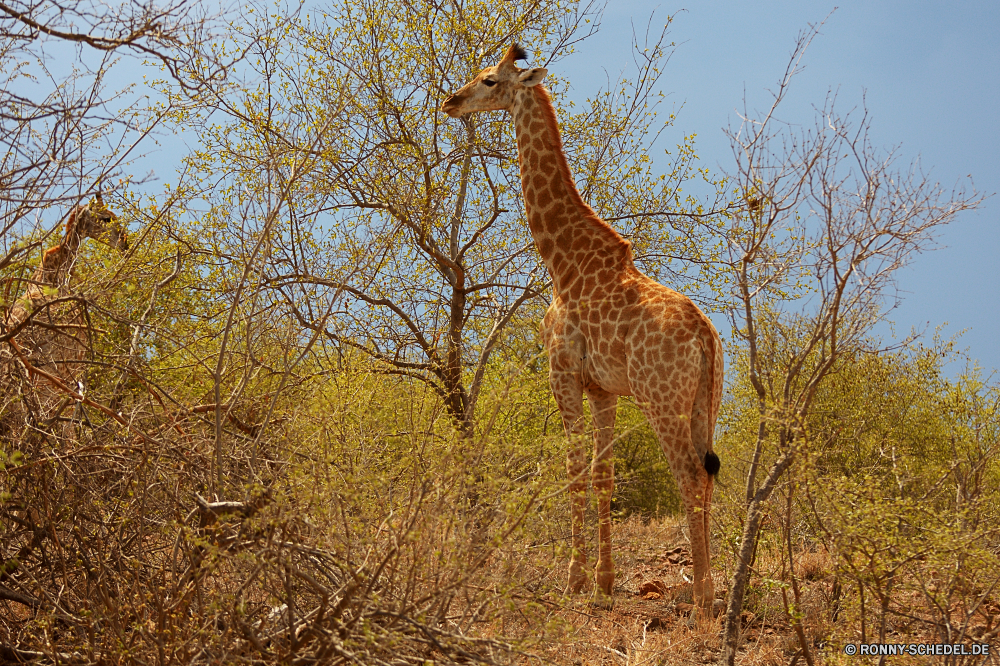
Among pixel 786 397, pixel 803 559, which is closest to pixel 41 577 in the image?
pixel 786 397

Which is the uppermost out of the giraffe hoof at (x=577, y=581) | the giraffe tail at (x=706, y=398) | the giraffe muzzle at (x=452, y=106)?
the giraffe muzzle at (x=452, y=106)

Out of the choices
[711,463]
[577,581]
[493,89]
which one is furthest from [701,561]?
[493,89]

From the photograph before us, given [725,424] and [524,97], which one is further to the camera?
[725,424]

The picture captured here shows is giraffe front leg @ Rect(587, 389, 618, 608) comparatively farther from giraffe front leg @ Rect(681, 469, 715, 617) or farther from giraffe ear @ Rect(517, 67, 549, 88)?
giraffe ear @ Rect(517, 67, 549, 88)

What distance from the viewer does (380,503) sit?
4.02 m

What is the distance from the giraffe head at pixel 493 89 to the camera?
7.58 m

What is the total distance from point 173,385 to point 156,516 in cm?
180

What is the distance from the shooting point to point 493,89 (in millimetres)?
7613

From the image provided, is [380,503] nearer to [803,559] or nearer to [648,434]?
[803,559]

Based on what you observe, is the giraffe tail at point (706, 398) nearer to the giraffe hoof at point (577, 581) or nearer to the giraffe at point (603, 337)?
the giraffe at point (603, 337)

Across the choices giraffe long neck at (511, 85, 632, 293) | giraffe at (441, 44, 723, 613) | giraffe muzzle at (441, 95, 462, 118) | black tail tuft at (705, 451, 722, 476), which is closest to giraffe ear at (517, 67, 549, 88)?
giraffe at (441, 44, 723, 613)

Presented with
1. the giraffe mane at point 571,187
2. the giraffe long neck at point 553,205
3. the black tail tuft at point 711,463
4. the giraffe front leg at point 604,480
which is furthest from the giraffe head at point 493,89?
the black tail tuft at point 711,463

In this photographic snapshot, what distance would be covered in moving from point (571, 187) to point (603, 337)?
1.59m

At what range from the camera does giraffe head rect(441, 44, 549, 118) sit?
7.58 meters
